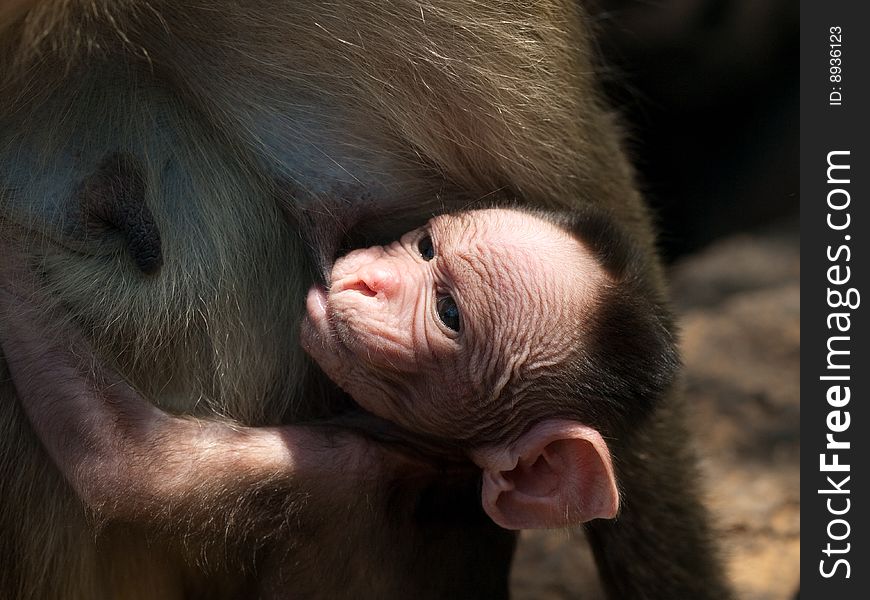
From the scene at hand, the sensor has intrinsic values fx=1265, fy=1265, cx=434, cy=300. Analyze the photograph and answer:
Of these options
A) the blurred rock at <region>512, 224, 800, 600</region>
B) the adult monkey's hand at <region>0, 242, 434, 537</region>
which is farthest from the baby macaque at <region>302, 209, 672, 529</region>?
the blurred rock at <region>512, 224, 800, 600</region>

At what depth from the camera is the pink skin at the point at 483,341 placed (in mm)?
2074

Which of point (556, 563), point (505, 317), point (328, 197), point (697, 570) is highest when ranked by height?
point (328, 197)

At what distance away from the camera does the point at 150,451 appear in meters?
2.05

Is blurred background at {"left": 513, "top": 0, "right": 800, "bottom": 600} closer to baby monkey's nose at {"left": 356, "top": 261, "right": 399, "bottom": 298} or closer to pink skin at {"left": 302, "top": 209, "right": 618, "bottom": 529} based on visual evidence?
pink skin at {"left": 302, "top": 209, "right": 618, "bottom": 529}

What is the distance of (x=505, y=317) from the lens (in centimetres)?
208

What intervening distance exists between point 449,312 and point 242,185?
44cm

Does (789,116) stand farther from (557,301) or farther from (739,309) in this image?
(557,301)

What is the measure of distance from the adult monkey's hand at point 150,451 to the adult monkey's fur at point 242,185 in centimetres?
2

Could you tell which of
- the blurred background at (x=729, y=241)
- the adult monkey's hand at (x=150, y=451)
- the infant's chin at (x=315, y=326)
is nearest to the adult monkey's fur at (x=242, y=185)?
the adult monkey's hand at (x=150, y=451)

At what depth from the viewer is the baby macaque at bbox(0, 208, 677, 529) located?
6.78ft

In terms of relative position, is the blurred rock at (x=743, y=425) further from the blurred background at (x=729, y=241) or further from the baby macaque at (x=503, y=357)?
the baby macaque at (x=503, y=357)

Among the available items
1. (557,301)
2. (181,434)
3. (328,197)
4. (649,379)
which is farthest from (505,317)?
(181,434)

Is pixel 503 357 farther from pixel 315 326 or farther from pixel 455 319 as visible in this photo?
pixel 315 326

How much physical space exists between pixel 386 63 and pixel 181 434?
72 cm
